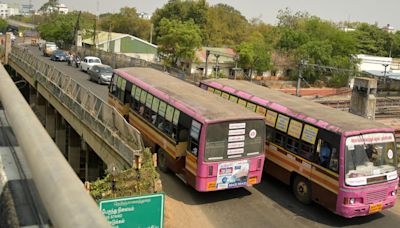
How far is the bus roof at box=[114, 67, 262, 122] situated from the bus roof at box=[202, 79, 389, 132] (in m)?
1.50

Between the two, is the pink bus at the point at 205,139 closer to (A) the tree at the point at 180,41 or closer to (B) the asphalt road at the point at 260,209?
(B) the asphalt road at the point at 260,209

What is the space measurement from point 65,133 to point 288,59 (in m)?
43.5

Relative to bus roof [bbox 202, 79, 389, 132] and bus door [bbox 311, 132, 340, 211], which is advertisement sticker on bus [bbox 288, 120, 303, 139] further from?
bus door [bbox 311, 132, 340, 211]

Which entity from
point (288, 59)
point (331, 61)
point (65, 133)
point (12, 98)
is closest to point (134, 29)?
point (288, 59)

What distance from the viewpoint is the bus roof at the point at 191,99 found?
12.5 metres

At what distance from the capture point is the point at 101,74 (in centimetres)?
3350

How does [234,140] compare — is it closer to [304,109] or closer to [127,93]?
[304,109]

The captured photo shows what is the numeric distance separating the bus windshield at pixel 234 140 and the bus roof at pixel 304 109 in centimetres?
140

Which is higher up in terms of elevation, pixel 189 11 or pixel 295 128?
pixel 189 11

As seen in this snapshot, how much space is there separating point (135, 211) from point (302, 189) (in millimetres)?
8668

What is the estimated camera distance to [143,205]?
17.2 ft

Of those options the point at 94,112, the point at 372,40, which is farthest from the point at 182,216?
the point at 372,40

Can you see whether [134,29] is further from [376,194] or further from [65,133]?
[376,194]

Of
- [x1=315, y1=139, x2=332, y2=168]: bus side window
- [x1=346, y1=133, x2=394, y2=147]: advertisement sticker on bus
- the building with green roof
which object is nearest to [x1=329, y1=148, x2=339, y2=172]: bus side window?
[x1=315, y1=139, x2=332, y2=168]: bus side window
